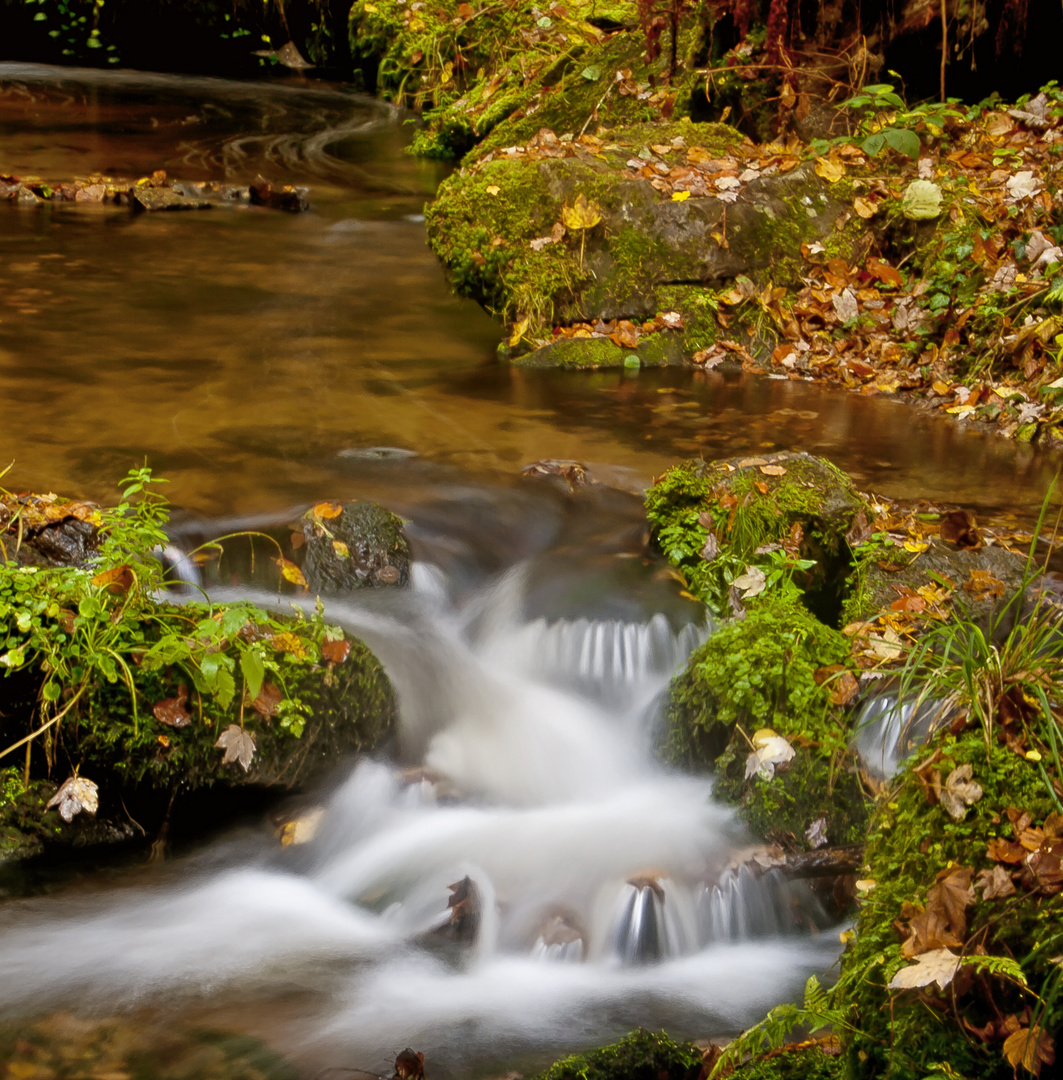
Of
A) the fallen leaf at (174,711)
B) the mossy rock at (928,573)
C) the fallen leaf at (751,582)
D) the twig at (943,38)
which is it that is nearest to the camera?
the fallen leaf at (174,711)

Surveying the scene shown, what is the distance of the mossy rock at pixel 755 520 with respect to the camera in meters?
4.78

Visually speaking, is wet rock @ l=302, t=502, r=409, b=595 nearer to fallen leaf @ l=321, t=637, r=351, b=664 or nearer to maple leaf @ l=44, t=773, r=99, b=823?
fallen leaf @ l=321, t=637, r=351, b=664

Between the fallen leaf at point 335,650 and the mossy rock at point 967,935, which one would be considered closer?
the mossy rock at point 967,935

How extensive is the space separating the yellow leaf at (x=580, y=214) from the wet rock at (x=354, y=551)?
136 inches

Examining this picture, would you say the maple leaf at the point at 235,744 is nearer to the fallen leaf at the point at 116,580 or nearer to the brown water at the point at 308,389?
the fallen leaf at the point at 116,580

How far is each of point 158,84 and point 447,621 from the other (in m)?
15.0

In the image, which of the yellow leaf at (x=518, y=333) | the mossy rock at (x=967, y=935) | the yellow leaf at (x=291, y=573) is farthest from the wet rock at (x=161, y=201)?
the mossy rock at (x=967, y=935)

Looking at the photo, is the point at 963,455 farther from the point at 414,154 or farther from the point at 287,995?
the point at 414,154

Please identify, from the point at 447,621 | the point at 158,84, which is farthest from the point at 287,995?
the point at 158,84

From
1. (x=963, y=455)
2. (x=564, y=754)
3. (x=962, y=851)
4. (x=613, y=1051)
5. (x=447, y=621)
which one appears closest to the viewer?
(x=962, y=851)

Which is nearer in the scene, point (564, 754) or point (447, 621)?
point (564, 754)

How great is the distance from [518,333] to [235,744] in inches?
180

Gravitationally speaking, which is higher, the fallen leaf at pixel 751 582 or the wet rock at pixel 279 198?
the wet rock at pixel 279 198

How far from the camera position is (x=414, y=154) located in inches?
541
